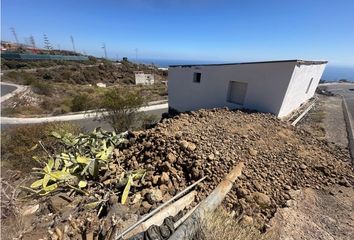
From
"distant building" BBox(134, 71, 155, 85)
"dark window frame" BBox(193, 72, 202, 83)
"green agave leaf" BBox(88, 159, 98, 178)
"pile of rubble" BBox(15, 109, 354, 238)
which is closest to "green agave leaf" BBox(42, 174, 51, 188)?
"pile of rubble" BBox(15, 109, 354, 238)

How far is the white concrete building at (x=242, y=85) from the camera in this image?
30.3 ft

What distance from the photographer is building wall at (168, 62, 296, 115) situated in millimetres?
9258

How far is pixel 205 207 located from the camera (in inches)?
132

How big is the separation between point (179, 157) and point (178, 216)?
5.45ft

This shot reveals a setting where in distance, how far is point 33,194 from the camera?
416cm

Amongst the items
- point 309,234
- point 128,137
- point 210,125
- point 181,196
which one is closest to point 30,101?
point 128,137

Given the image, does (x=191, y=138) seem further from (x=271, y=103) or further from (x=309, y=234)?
(x=271, y=103)

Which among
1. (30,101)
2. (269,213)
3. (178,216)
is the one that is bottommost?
(30,101)

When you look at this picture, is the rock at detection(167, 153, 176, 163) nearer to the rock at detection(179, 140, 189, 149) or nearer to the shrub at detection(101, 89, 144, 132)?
the rock at detection(179, 140, 189, 149)

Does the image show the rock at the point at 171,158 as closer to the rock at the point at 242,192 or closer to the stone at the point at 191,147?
the stone at the point at 191,147

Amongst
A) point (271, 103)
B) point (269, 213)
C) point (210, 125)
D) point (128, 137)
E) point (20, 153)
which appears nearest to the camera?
point (269, 213)

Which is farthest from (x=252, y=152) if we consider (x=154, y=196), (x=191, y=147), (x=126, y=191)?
(x=126, y=191)

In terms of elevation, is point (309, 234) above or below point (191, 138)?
below

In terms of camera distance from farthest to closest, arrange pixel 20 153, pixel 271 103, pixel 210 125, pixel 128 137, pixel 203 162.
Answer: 1. pixel 271 103
2. pixel 20 153
3. pixel 210 125
4. pixel 128 137
5. pixel 203 162
